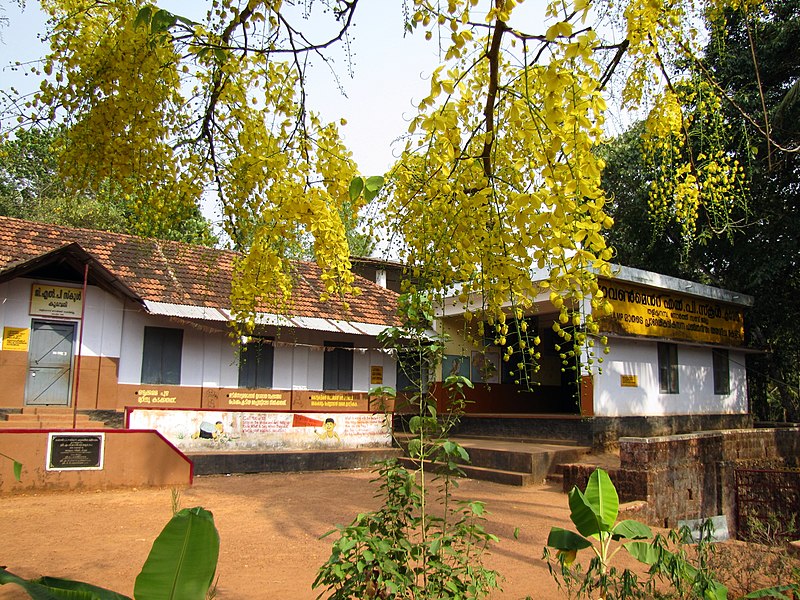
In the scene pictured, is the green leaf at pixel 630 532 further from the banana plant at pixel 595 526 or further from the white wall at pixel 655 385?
the white wall at pixel 655 385

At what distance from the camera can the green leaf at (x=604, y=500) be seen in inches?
161

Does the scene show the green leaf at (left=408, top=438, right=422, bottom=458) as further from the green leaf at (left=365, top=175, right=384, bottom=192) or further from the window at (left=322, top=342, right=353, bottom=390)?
the window at (left=322, top=342, right=353, bottom=390)

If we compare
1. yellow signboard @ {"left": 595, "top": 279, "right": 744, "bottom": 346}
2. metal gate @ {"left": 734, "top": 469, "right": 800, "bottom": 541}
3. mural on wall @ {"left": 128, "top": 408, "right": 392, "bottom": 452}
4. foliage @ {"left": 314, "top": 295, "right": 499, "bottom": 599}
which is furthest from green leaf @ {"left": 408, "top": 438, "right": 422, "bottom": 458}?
yellow signboard @ {"left": 595, "top": 279, "right": 744, "bottom": 346}

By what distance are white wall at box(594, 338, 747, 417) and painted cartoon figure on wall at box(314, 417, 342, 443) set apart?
17.3 feet

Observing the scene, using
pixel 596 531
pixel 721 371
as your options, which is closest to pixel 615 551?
pixel 596 531

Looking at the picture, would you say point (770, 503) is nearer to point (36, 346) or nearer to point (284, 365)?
point (284, 365)

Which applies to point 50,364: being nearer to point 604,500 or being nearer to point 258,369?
point 258,369

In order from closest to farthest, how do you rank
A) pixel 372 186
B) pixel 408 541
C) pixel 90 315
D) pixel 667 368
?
pixel 372 186, pixel 408 541, pixel 90 315, pixel 667 368

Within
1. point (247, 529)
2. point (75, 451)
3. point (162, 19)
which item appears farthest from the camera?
point (75, 451)

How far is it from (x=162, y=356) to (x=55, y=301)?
216 cm

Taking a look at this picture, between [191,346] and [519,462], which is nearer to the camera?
[519,462]

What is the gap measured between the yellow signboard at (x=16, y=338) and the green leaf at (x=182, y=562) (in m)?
10.9

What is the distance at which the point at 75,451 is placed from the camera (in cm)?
963

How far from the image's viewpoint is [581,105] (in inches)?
106
